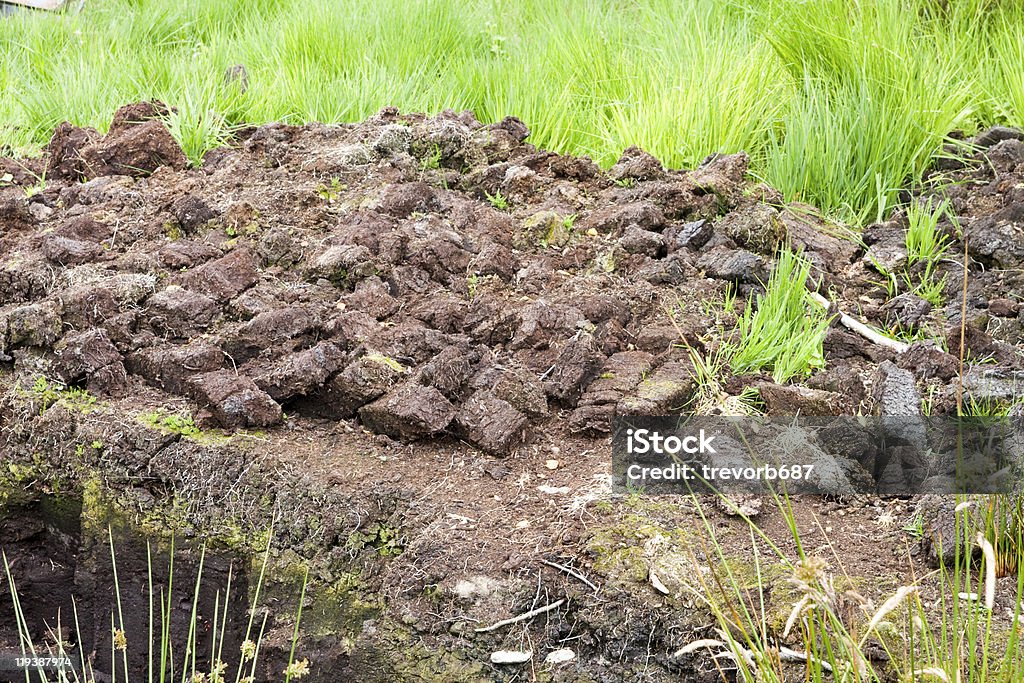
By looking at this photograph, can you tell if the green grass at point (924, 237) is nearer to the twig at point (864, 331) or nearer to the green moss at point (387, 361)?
the twig at point (864, 331)

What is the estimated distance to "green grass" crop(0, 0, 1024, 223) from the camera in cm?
365

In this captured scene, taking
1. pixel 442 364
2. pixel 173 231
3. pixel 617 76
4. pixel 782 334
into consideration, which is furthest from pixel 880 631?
pixel 617 76

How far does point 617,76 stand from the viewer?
4211 millimetres

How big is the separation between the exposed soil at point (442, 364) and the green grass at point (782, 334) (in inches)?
2.9

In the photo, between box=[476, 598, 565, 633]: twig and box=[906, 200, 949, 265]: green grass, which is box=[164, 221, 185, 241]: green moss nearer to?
box=[476, 598, 565, 633]: twig

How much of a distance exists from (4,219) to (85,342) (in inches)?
43.4

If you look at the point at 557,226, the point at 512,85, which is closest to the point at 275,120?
the point at 512,85

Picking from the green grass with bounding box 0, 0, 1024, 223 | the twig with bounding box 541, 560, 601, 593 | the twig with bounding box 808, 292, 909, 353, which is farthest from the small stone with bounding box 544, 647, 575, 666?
the green grass with bounding box 0, 0, 1024, 223

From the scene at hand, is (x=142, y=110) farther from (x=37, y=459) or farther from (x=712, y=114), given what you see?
(x=712, y=114)

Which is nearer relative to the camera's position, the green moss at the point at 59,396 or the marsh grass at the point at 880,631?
the marsh grass at the point at 880,631

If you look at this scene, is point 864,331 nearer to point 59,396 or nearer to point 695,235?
point 695,235
